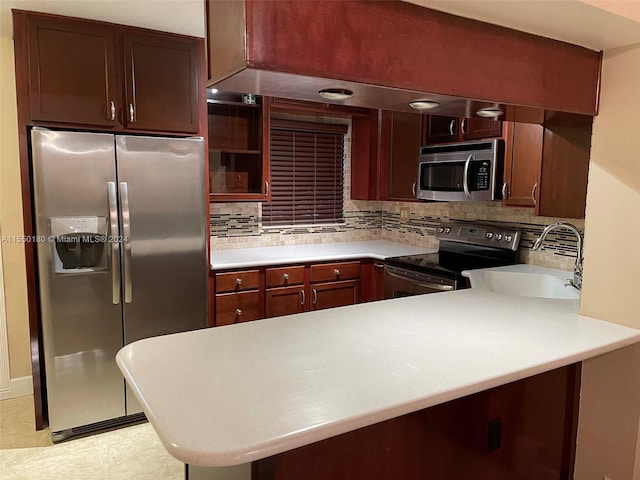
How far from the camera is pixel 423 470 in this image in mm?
1319

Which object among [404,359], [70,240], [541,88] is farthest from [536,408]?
[70,240]

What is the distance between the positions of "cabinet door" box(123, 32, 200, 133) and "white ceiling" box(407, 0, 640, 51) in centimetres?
198

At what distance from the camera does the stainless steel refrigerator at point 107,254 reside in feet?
8.24

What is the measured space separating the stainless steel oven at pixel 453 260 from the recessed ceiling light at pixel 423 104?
4.99 feet

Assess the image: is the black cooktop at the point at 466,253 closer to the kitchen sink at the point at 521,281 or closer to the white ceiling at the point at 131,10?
the kitchen sink at the point at 521,281

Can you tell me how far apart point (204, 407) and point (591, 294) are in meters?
1.44

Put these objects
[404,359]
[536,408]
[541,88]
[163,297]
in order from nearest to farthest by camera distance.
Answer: [404,359] → [541,88] → [536,408] → [163,297]

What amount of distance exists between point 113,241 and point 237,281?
809mm

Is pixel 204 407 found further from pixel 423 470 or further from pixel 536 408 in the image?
pixel 536 408

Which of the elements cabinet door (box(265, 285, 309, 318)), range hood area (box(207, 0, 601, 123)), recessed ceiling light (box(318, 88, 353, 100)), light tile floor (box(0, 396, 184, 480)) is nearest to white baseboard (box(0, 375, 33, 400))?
light tile floor (box(0, 396, 184, 480))

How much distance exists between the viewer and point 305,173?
13.2 ft

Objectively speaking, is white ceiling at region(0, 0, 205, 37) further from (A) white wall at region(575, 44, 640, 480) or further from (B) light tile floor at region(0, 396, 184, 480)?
(B) light tile floor at region(0, 396, 184, 480)

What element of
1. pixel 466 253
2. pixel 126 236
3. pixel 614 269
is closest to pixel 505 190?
pixel 466 253

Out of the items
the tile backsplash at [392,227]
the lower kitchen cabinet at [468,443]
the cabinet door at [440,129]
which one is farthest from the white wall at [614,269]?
the cabinet door at [440,129]
